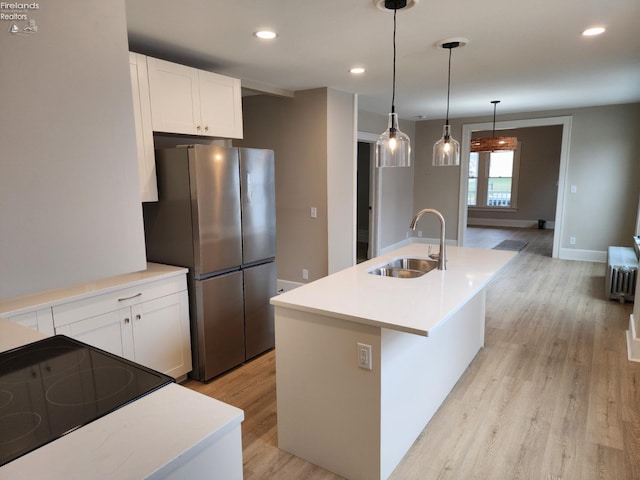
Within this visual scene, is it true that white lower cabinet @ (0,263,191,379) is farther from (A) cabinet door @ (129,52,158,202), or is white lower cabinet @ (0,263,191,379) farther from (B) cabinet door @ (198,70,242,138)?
(B) cabinet door @ (198,70,242,138)

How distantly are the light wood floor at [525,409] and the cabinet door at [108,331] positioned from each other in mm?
680

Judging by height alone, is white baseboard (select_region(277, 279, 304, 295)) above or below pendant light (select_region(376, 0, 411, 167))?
below

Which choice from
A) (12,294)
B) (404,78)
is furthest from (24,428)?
(404,78)

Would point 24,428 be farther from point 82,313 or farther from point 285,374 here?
point 82,313

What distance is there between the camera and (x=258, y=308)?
3.36 m

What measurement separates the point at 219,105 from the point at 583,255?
6.27 meters

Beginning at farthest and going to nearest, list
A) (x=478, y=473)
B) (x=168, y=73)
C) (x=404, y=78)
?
1. (x=404, y=78)
2. (x=168, y=73)
3. (x=478, y=473)

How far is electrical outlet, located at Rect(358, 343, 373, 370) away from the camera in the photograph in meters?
1.85

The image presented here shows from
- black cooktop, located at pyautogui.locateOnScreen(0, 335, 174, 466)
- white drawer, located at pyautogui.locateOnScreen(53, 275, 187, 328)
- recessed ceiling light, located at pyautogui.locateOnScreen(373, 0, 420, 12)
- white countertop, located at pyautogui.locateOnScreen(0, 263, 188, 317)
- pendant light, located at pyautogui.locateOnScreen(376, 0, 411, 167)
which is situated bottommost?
white drawer, located at pyautogui.locateOnScreen(53, 275, 187, 328)

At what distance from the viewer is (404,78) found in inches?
160

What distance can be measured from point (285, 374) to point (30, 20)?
1.85m

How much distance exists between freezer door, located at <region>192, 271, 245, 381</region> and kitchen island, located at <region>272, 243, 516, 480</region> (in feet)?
3.12

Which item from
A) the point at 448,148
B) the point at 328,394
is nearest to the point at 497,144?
the point at 448,148

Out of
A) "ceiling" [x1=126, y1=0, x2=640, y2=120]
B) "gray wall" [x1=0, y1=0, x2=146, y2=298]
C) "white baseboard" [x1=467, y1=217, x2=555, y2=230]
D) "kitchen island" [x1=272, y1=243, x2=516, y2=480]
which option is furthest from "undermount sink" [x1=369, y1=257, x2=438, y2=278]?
"white baseboard" [x1=467, y1=217, x2=555, y2=230]
